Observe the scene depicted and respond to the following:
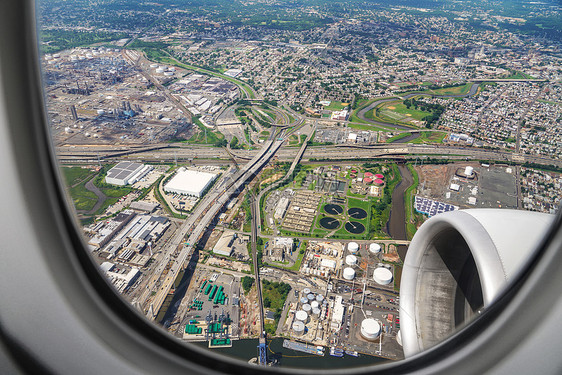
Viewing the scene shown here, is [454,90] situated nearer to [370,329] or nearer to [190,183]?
[190,183]

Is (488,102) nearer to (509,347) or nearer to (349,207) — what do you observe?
(349,207)

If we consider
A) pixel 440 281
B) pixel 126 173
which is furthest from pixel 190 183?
pixel 440 281

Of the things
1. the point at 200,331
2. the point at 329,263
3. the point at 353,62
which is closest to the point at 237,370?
the point at 200,331

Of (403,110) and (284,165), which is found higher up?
(403,110)

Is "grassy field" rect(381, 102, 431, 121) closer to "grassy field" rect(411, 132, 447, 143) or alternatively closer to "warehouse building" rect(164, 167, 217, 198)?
"grassy field" rect(411, 132, 447, 143)

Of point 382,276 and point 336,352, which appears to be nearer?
point 336,352

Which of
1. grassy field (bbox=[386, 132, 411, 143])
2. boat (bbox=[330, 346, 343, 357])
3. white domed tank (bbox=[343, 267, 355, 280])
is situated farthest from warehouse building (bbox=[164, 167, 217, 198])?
grassy field (bbox=[386, 132, 411, 143])
